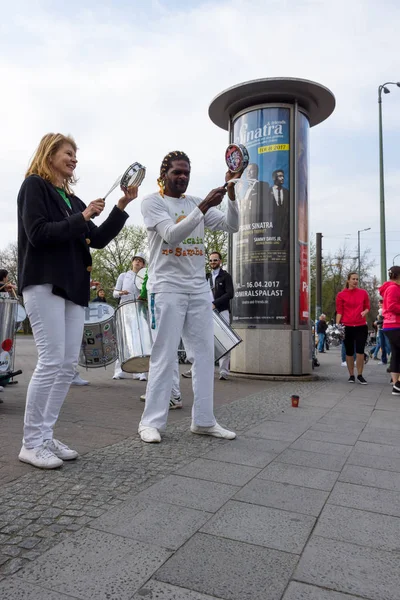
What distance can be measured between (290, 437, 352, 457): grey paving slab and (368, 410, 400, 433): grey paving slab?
1136mm

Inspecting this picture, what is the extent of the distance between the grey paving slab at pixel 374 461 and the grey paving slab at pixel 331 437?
367 millimetres

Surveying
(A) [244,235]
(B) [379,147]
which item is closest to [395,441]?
(A) [244,235]

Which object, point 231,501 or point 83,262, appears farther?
point 83,262

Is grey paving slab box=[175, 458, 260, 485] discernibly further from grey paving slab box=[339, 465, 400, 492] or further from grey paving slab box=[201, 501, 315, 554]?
grey paving slab box=[339, 465, 400, 492]

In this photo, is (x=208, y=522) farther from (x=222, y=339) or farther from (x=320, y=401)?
(x=320, y=401)

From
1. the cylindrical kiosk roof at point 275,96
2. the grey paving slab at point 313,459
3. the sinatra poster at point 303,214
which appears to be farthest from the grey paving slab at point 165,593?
the cylindrical kiosk roof at point 275,96

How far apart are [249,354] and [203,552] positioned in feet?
24.3

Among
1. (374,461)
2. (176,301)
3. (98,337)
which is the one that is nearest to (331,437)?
(374,461)

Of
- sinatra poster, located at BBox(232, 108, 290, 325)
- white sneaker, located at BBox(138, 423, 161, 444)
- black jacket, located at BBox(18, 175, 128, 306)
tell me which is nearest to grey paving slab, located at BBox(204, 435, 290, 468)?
white sneaker, located at BBox(138, 423, 161, 444)

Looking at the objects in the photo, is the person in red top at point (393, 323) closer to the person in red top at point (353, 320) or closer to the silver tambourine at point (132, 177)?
the person in red top at point (353, 320)

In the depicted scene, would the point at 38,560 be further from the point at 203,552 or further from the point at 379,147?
the point at 379,147

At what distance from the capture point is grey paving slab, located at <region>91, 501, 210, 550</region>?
223 centimetres

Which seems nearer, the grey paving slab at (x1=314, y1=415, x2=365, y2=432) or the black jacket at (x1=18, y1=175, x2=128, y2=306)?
the black jacket at (x1=18, y1=175, x2=128, y2=306)

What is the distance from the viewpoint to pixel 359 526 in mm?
2477
